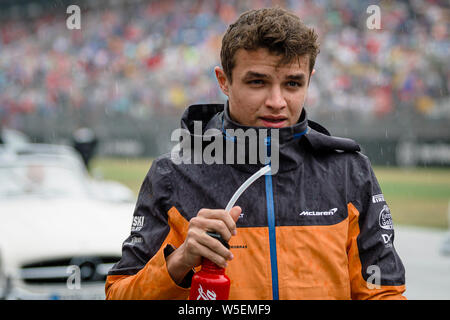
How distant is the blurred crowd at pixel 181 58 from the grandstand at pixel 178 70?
40mm

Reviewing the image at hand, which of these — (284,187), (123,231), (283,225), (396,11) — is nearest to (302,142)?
(284,187)

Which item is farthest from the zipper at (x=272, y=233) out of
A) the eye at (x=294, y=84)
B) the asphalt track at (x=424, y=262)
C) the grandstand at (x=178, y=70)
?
the grandstand at (x=178, y=70)

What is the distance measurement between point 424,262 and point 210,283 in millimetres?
5779

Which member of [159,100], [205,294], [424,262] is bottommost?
[424,262]

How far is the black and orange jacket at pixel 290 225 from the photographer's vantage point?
1.45 m

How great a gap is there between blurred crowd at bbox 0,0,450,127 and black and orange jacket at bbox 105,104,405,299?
1369 cm

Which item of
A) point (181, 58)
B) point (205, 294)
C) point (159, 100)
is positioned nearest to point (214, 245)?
point (205, 294)

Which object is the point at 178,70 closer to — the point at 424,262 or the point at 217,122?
the point at 424,262

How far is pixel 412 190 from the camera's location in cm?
1205

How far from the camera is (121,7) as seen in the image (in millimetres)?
23203

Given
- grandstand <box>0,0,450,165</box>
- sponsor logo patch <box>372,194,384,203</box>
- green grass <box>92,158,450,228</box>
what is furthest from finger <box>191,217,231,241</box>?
grandstand <box>0,0,450,165</box>

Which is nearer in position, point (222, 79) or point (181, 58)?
point (222, 79)

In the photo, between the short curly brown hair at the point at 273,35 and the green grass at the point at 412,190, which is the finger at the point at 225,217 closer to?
the short curly brown hair at the point at 273,35

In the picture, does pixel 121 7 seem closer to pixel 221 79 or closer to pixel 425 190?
pixel 425 190
